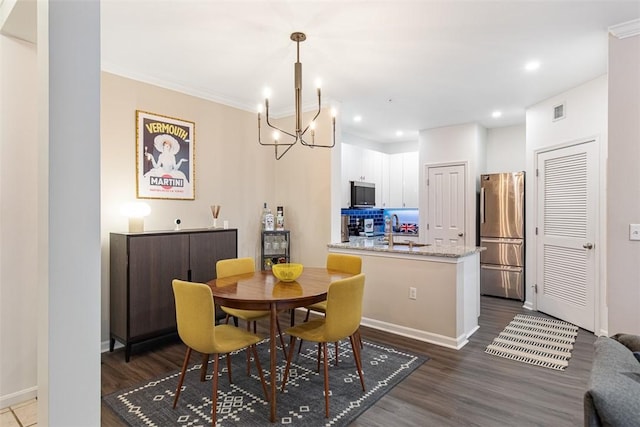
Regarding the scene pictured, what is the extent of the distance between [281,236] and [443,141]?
3225mm

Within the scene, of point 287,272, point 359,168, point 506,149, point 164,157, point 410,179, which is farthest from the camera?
point 410,179

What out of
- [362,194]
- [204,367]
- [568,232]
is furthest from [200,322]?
[568,232]

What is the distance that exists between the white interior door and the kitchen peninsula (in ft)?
6.52

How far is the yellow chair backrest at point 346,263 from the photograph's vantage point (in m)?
3.29

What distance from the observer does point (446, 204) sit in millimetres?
5824

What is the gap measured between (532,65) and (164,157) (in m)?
3.81

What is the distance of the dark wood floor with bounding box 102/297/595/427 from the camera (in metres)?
2.18

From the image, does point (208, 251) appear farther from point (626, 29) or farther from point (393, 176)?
point (393, 176)

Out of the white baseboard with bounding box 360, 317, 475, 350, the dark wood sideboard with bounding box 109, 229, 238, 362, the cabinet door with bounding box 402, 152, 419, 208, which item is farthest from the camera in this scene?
the cabinet door with bounding box 402, 152, 419, 208

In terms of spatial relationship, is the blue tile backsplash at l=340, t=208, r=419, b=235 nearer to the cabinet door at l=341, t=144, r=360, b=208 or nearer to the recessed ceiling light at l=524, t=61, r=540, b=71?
the cabinet door at l=341, t=144, r=360, b=208

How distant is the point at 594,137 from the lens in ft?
12.1

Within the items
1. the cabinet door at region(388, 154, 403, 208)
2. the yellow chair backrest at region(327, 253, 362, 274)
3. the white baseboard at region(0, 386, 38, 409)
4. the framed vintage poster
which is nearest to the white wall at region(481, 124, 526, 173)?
the cabinet door at region(388, 154, 403, 208)

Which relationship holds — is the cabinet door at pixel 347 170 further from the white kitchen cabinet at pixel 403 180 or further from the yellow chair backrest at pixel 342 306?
the yellow chair backrest at pixel 342 306

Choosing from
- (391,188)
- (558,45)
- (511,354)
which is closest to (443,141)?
(391,188)
